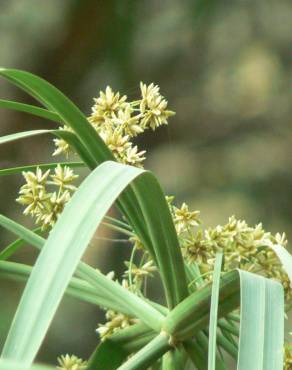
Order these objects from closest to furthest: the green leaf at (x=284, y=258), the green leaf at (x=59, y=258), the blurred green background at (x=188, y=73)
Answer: the green leaf at (x=59, y=258) < the green leaf at (x=284, y=258) < the blurred green background at (x=188, y=73)

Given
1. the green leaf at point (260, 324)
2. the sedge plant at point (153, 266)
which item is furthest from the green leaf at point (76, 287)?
the green leaf at point (260, 324)

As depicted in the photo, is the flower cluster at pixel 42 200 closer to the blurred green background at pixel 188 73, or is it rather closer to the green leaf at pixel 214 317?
the green leaf at pixel 214 317

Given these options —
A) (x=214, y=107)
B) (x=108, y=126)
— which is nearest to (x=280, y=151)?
(x=214, y=107)

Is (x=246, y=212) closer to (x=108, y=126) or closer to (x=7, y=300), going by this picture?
(x=7, y=300)

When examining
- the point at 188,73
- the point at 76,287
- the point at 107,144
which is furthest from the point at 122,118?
the point at 188,73

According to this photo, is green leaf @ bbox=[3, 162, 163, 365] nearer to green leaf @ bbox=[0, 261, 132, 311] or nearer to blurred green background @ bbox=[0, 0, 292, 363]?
green leaf @ bbox=[0, 261, 132, 311]

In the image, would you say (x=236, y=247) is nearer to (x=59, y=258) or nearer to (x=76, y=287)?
(x=76, y=287)
